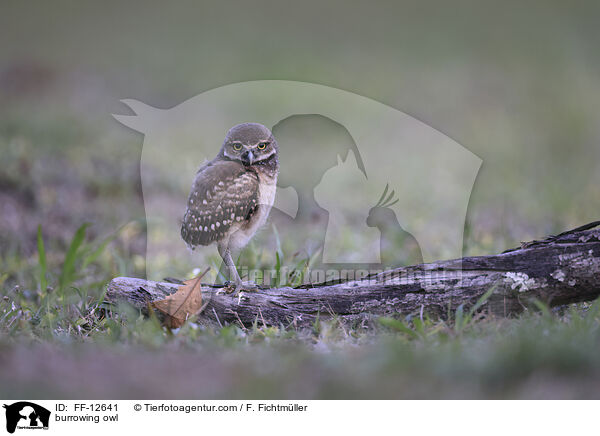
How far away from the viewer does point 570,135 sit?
7.43 metres

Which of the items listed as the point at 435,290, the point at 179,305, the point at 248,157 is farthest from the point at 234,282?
the point at 435,290

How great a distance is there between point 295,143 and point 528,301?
5067 mm

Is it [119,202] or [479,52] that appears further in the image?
[479,52]

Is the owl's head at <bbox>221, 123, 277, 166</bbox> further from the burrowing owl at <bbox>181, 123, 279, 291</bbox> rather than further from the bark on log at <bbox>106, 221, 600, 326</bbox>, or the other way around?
the bark on log at <bbox>106, 221, 600, 326</bbox>

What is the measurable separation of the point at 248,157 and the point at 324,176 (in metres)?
3.01

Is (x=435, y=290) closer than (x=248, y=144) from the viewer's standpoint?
Yes

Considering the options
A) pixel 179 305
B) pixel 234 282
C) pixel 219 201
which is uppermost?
pixel 219 201

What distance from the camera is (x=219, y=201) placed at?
3488mm

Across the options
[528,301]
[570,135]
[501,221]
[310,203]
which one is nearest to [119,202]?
[310,203]

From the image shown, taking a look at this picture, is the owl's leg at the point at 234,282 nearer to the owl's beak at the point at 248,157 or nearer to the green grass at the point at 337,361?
the green grass at the point at 337,361

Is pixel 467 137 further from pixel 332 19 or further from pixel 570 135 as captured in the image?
pixel 332 19

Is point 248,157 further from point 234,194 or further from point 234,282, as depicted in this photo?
point 234,282

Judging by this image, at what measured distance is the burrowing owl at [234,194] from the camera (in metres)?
3.51
